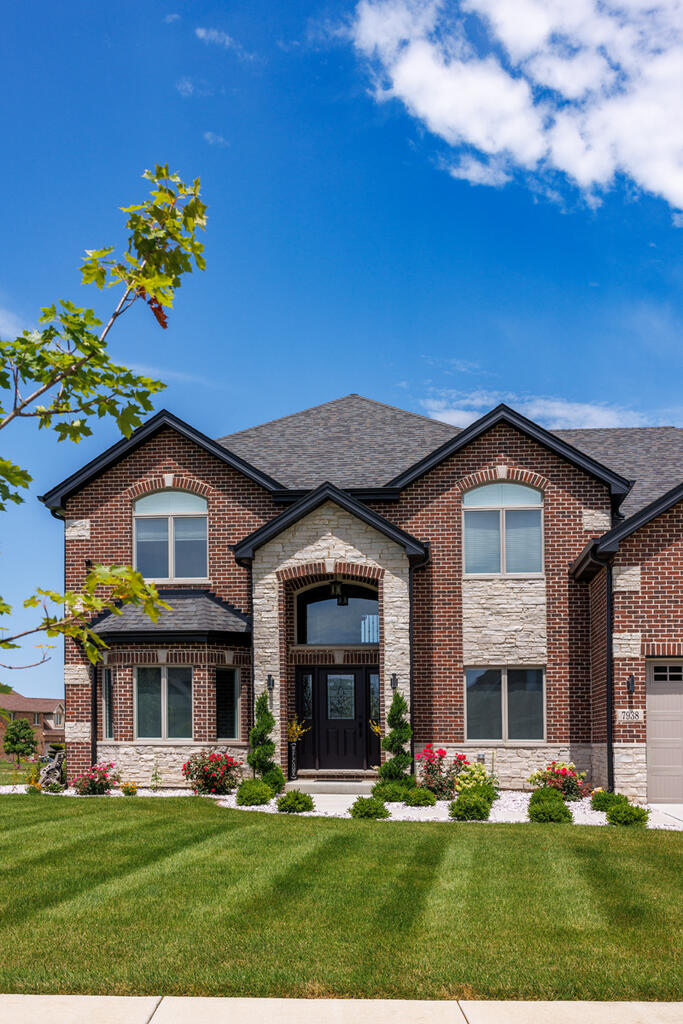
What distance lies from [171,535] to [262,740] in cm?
535

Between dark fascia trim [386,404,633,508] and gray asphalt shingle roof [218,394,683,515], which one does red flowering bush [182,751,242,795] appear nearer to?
gray asphalt shingle roof [218,394,683,515]

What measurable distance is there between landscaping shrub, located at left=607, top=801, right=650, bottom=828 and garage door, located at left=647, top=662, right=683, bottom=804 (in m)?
2.68

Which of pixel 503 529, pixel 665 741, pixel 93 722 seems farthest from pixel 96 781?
pixel 665 741

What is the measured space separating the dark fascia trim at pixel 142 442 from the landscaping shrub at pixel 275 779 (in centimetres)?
620

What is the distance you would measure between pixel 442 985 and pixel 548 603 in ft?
47.8

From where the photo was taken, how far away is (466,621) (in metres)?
21.8

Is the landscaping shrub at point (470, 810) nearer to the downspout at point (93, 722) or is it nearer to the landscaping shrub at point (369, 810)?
the landscaping shrub at point (369, 810)

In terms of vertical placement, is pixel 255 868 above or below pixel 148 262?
below

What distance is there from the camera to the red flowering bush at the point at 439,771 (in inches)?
781

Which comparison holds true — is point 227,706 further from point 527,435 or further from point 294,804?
point 527,435

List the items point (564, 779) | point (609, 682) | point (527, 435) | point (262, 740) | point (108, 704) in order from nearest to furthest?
point (609, 682) < point (564, 779) < point (262, 740) < point (527, 435) < point (108, 704)

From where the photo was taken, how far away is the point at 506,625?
855 inches

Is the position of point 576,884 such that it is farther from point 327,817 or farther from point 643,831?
point 327,817

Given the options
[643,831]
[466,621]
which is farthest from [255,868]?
[466,621]
